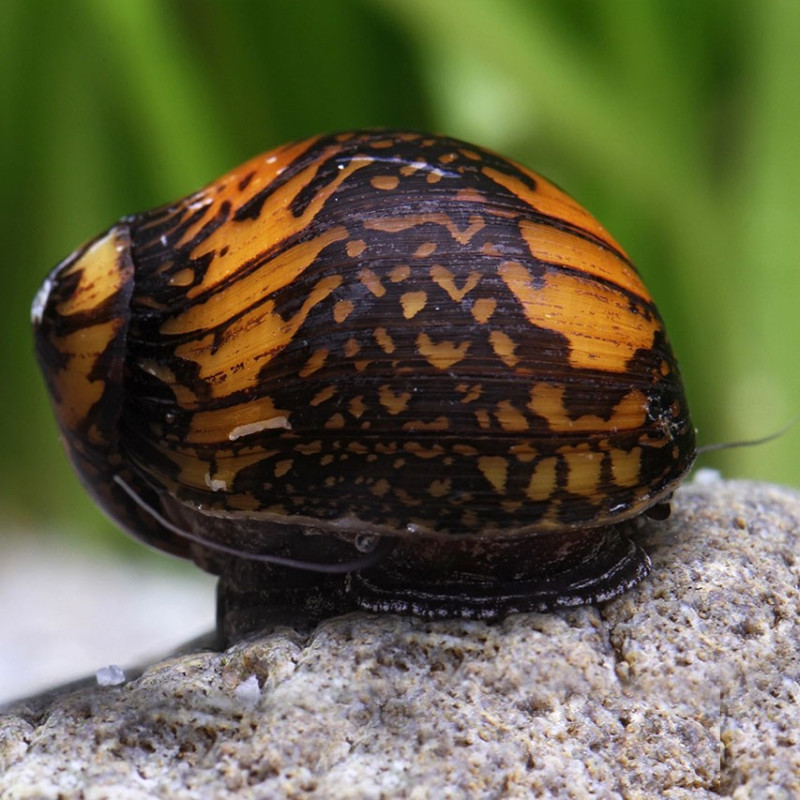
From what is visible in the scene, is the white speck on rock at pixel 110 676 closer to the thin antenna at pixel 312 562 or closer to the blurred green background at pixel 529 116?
the thin antenna at pixel 312 562

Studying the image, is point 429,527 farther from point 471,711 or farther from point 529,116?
point 529,116

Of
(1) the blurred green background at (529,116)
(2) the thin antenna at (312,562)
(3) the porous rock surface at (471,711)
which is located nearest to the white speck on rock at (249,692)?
(3) the porous rock surface at (471,711)

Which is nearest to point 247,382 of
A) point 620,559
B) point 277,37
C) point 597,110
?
point 620,559

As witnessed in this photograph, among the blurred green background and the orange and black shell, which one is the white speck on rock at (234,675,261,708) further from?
the blurred green background

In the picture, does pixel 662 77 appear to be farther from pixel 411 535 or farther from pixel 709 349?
pixel 411 535

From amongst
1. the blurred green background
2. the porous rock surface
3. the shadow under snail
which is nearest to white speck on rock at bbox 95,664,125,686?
the porous rock surface
